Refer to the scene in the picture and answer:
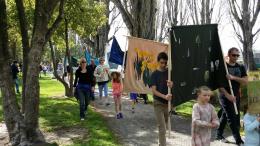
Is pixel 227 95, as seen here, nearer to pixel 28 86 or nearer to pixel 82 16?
pixel 28 86

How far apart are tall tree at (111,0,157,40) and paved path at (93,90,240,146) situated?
18.1ft

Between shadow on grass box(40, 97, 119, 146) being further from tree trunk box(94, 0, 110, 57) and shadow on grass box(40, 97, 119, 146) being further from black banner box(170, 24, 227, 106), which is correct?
tree trunk box(94, 0, 110, 57)

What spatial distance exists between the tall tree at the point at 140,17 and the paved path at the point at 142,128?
552cm

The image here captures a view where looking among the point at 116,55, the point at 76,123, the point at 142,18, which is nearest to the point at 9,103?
the point at 76,123

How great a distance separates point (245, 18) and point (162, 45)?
45.6 ft

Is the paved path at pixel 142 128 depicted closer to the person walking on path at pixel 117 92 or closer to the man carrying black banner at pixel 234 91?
the person walking on path at pixel 117 92

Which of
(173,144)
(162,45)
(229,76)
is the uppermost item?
(162,45)

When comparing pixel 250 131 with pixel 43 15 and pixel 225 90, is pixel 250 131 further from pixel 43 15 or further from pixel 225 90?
pixel 43 15

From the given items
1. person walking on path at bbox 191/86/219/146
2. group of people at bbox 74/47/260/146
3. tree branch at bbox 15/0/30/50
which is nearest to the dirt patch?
group of people at bbox 74/47/260/146

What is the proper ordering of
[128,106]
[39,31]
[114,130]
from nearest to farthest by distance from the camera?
[39,31] → [114,130] → [128,106]

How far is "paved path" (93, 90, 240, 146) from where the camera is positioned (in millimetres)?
9836

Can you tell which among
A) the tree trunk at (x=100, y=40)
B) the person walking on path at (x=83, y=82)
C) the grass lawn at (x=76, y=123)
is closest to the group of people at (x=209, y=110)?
the grass lawn at (x=76, y=123)

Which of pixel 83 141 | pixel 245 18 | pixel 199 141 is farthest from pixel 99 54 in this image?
pixel 199 141

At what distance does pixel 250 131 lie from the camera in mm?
6145
